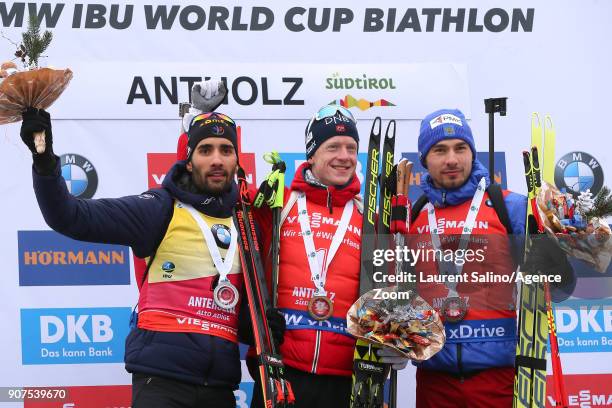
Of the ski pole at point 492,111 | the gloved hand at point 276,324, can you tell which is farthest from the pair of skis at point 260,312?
the ski pole at point 492,111

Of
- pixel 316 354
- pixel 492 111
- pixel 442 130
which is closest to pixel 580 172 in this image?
pixel 492 111

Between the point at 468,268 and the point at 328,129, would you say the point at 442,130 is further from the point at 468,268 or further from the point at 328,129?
the point at 468,268

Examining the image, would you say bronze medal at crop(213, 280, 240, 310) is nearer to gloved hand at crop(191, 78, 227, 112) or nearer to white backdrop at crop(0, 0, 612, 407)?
gloved hand at crop(191, 78, 227, 112)

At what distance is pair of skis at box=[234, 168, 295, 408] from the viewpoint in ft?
12.1

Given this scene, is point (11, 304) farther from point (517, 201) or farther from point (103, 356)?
point (517, 201)

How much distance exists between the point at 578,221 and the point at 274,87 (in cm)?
204

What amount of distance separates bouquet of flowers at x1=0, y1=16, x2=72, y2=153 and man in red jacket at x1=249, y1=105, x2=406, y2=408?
1.17 metres

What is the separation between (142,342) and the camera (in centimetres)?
376

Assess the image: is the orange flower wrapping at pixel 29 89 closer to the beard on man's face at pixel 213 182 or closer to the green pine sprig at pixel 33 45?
the green pine sprig at pixel 33 45

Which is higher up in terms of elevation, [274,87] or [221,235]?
[274,87]

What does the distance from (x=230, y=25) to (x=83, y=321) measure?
1.81m

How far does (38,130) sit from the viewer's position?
3.25 m

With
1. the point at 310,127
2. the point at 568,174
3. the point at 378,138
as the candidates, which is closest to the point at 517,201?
the point at 378,138

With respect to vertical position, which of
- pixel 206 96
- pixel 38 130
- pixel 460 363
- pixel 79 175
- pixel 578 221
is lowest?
pixel 460 363
